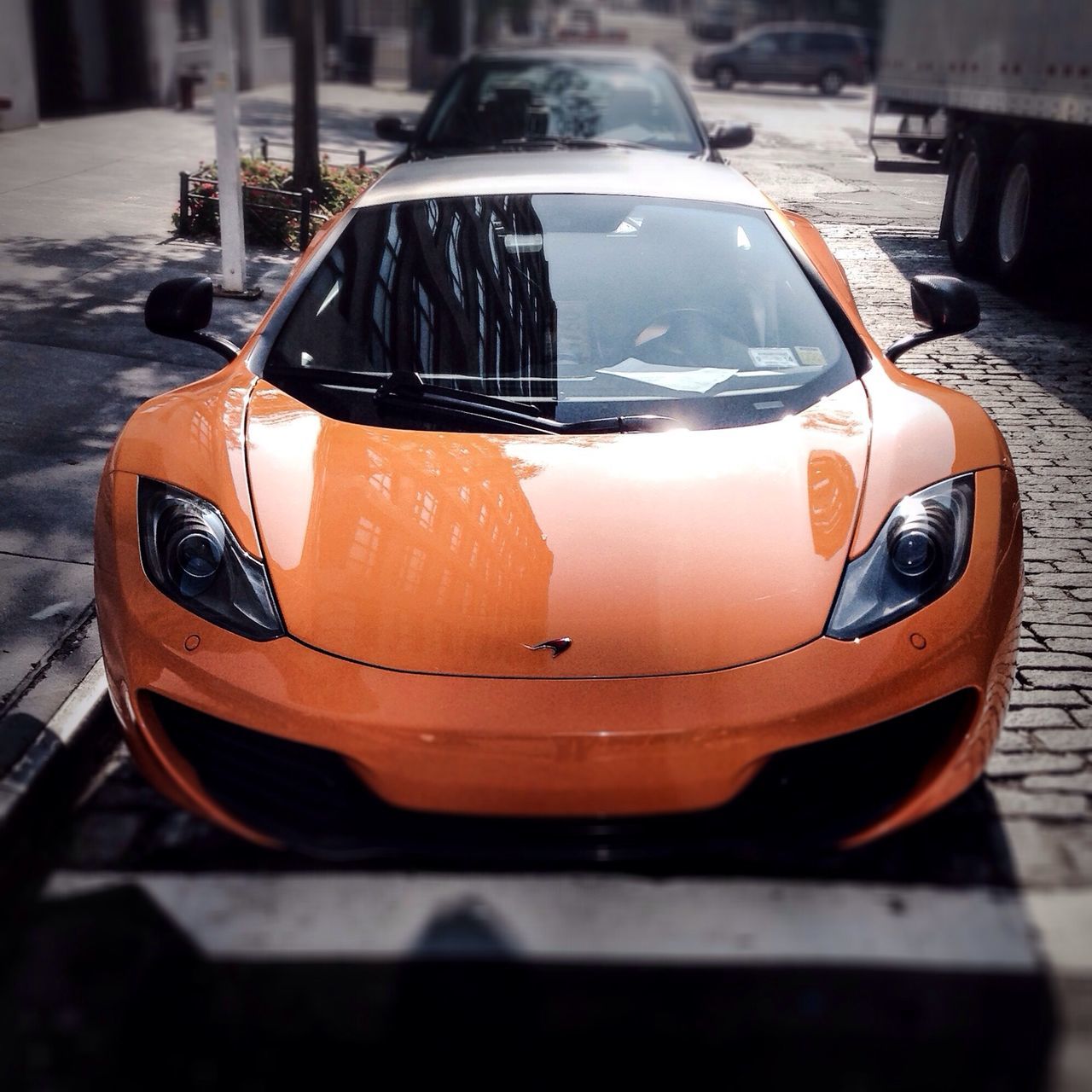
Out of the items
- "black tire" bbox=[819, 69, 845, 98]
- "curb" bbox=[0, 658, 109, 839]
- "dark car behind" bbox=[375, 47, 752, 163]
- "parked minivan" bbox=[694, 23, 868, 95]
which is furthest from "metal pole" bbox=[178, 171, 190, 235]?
"black tire" bbox=[819, 69, 845, 98]

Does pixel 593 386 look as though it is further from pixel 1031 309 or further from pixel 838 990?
pixel 1031 309

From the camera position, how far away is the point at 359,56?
3269 cm

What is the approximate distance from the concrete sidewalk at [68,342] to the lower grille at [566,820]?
82cm

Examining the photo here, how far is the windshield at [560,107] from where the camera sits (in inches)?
→ 344

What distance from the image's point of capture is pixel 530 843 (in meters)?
2.69

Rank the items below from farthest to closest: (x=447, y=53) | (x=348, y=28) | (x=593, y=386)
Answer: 1. (x=348, y=28)
2. (x=447, y=53)
3. (x=593, y=386)

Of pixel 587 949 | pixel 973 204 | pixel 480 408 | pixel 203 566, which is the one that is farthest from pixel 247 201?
pixel 587 949

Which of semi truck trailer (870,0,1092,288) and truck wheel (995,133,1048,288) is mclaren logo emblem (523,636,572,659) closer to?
semi truck trailer (870,0,1092,288)

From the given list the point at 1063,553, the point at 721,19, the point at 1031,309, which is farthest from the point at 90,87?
the point at 721,19

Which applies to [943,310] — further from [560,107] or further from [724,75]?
[724,75]

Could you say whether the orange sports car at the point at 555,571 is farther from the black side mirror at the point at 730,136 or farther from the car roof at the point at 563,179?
the black side mirror at the point at 730,136

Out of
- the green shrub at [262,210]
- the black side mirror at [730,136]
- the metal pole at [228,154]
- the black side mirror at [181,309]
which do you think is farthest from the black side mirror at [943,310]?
the green shrub at [262,210]

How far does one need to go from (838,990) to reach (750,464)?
1298 millimetres

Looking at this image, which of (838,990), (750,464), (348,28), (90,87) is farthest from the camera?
(348,28)
